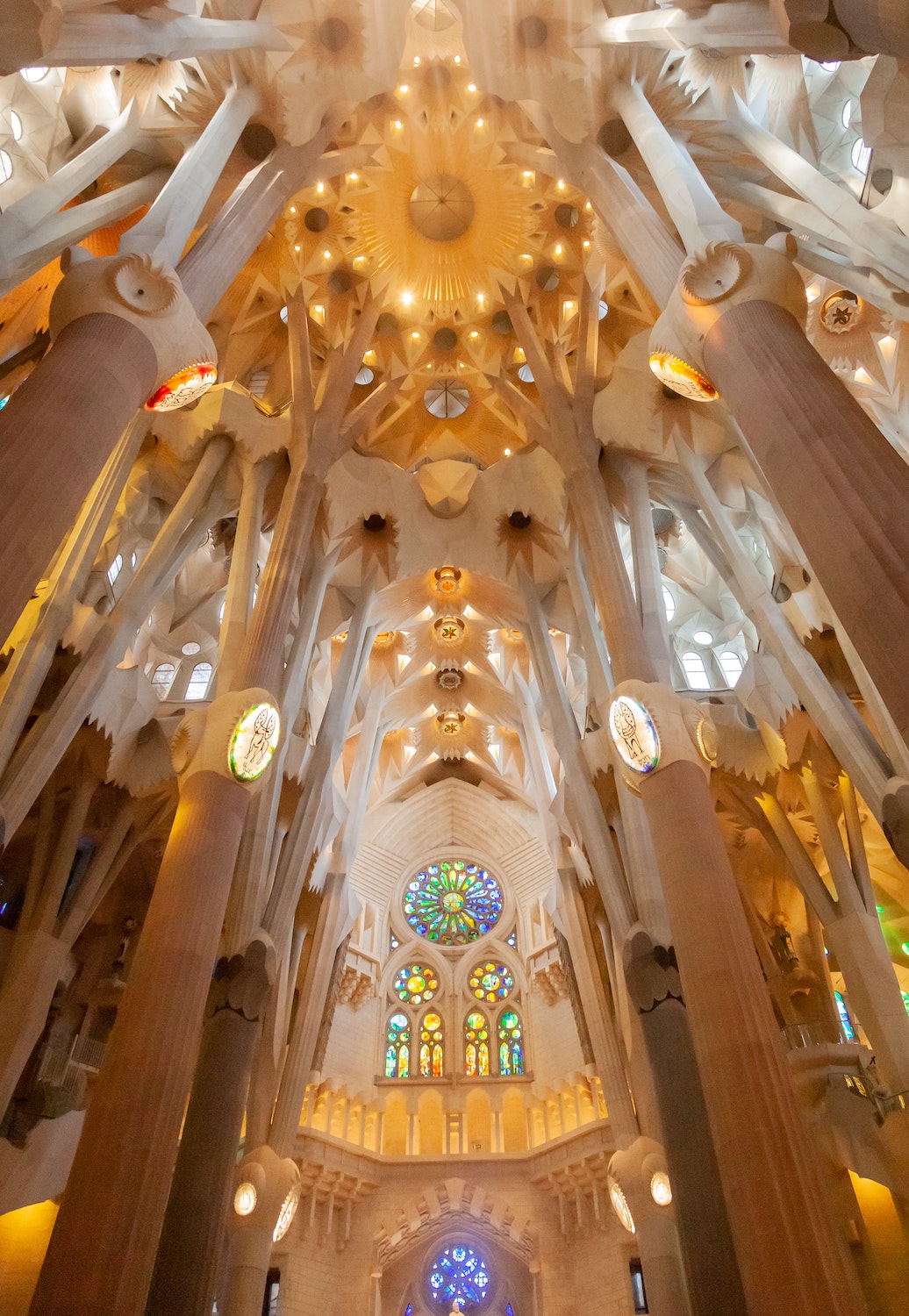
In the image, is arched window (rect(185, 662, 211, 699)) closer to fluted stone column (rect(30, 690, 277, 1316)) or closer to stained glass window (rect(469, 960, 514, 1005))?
fluted stone column (rect(30, 690, 277, 1316))

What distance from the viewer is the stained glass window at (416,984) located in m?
23.4

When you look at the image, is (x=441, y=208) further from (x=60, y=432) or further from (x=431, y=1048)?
(x=431, y=1048)

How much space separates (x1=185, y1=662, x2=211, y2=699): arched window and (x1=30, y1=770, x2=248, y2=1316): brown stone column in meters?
8.47

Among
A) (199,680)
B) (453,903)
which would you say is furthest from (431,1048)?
(199,680)

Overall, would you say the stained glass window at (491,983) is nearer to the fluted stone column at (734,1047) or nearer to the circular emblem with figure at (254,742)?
the circular emblem with figure at (254,742)

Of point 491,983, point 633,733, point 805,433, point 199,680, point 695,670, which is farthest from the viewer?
point 491,983

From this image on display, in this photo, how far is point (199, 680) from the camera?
18.5 metres

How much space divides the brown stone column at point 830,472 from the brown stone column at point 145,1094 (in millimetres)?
7031

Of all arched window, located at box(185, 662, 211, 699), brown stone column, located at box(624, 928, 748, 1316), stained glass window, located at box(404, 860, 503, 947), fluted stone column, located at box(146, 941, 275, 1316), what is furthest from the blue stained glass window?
arched window, located at box(185, 662, 211, 699)

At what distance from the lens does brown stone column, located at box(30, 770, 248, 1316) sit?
682 cm

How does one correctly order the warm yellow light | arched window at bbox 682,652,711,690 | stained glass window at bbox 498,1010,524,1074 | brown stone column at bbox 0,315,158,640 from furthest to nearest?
stained glass window at bbox 498,1010,524,1074, arched window at bbox 682,652,711,690, the warm yellow light, brown stone column at bbox 0,315,158,640

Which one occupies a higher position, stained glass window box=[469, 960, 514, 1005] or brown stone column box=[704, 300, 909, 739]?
stained glass window box=[469, 960, 514, 1005]

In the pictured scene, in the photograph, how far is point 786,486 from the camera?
241 inches

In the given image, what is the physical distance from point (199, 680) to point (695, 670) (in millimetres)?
10846
